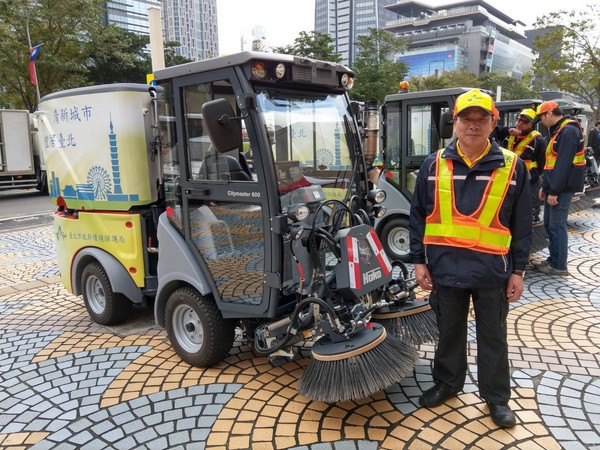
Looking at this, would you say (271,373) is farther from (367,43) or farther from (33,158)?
(367,43)

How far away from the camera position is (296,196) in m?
3.23

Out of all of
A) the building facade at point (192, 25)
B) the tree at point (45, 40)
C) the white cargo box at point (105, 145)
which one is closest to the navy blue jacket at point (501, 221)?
the white cargo box at point (105, 145)

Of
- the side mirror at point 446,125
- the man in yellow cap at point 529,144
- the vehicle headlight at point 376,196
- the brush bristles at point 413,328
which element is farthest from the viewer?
the man in yellow cap at point 529,144

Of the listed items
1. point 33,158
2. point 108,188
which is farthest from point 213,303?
point 33,158

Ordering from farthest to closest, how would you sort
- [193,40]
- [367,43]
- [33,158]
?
[193,40], [367,43], [33,158]

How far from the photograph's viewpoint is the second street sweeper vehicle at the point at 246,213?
2908 mm

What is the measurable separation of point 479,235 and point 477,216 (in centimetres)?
11

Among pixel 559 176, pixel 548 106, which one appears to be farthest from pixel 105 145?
pixel 548 106

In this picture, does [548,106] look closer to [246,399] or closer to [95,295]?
[246,399]

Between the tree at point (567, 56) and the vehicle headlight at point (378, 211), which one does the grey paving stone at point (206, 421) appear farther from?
the tree at point (567, 56)

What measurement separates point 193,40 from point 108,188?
109m

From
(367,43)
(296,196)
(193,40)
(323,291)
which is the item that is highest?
(193,40)

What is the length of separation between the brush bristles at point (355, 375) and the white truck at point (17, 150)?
14.9 m

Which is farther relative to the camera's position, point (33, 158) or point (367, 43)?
point (367, 43)
